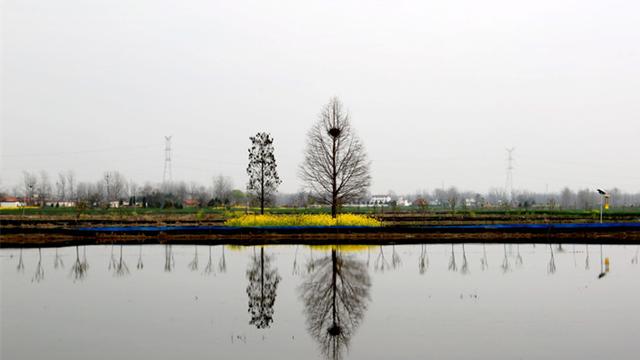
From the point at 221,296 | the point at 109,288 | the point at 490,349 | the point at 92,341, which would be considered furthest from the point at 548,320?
the point at 109,288

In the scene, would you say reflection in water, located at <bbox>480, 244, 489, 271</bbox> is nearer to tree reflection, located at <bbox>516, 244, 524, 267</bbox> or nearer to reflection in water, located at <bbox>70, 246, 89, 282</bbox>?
tree reflection, located at <bbox>516, 244, 524, 267</bbox>

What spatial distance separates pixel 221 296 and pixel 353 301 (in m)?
4.05

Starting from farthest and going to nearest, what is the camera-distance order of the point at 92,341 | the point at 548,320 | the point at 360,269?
the point at 360,269 < the point at 548,320 < the point at 92,341

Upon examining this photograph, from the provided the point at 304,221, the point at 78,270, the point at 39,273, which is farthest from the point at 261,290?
the point at 304,221

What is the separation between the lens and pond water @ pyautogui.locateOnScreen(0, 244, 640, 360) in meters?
12.0

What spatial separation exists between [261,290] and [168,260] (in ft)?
30.8

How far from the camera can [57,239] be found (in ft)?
125

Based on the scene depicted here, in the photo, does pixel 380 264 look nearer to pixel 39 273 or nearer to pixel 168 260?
pixel 168 260

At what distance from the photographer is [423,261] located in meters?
26.4

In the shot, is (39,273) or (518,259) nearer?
(39,273)

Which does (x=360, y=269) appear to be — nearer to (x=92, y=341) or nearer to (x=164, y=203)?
(x=92, y=341)

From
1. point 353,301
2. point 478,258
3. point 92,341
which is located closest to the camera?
point 92,341

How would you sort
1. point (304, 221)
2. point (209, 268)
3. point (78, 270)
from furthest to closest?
1. point (304, 221)
2. point (209, 268)
3. point (78, 270)

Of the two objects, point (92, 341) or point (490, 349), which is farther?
point (92, 341)
